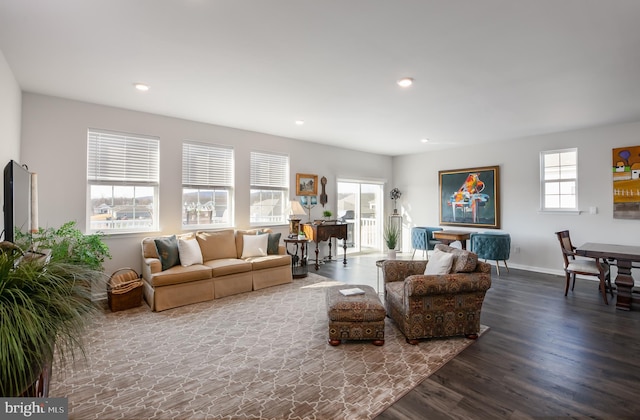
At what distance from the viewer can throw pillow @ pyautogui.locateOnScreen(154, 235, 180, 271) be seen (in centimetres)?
400

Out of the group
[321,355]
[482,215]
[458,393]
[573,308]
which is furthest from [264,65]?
[482,215]

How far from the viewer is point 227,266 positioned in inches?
166

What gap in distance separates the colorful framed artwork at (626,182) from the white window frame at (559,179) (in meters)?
0.52

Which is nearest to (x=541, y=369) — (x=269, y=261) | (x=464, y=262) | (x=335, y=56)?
(x=464, y=262)

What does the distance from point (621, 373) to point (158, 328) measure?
4.15 meters

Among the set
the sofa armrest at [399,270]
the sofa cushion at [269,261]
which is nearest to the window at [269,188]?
the sofa cushion at [269,261]

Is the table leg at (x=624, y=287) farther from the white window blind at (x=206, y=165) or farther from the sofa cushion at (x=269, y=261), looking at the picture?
the white window blind at (x=206, y=165)

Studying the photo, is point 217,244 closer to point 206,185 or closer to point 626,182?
point 206,185

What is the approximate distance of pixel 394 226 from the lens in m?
8.15

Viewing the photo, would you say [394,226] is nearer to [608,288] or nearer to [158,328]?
[608,288]

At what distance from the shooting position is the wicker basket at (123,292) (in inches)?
145

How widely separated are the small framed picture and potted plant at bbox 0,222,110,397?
16.7ft

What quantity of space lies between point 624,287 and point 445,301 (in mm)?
2749

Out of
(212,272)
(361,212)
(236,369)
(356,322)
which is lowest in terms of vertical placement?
(236,369)
